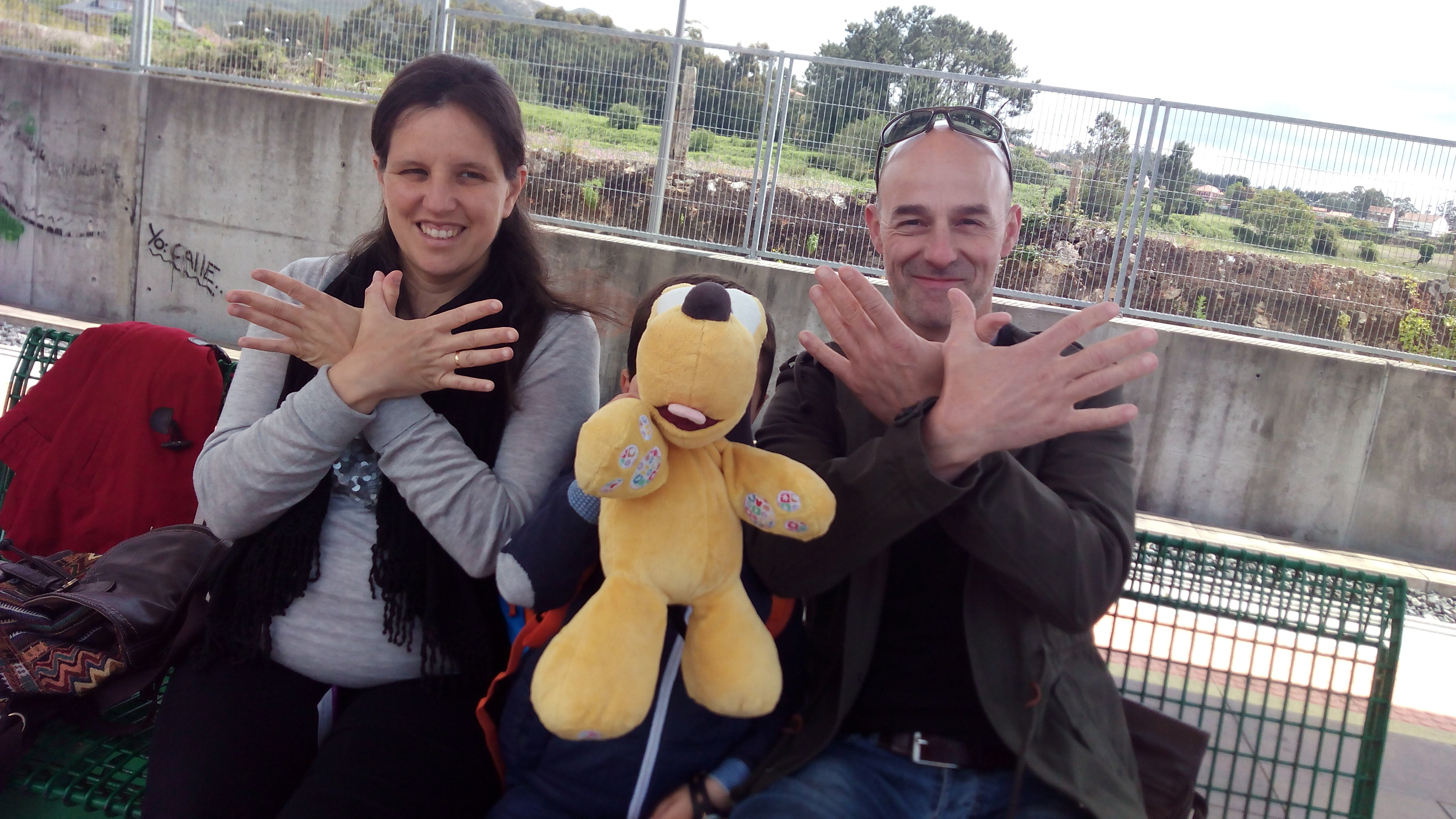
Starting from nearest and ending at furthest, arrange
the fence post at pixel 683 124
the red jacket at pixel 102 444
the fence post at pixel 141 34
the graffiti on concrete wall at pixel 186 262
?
1. the red jacket at pixel 102 444
2. the fence post at pixel 683 124
3. the fence post at pixel 141 34
4. the graffiti on concrete wall at pixel 186 262

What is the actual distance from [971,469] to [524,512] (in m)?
0.96

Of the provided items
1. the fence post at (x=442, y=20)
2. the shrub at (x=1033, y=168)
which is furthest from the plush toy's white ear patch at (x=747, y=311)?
the fence post at (x=442, y=20)

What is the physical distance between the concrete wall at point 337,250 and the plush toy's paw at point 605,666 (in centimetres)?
478

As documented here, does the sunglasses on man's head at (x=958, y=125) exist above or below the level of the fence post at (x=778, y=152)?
below

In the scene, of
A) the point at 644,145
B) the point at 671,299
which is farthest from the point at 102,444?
the point at 644,145

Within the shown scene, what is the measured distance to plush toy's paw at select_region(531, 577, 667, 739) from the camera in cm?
142

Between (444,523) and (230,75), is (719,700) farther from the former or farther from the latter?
(230,75)

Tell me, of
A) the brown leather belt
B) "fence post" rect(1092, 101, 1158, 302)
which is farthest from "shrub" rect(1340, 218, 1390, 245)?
the brown leather belt

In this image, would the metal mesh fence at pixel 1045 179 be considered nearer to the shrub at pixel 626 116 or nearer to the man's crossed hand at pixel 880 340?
the shrub at pixel 626 116

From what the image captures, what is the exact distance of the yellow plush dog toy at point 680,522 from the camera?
145cm

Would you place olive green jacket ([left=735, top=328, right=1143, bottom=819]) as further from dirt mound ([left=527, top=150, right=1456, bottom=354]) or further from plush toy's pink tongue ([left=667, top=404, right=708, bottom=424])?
dirt mound ([left=527, top=150, right=1456, bottom=354])

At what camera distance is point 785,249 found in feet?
27.3

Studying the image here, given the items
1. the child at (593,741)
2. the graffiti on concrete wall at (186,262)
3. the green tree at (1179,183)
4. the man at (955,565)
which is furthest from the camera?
the graffiti on concrete wall at (186,262)

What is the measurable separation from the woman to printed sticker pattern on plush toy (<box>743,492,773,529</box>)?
2.10 ft
